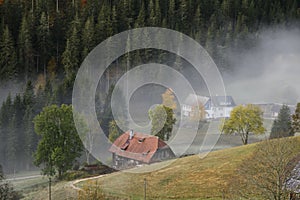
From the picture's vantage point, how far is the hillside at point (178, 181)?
121 ft

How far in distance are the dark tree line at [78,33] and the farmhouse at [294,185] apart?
36.8 metres

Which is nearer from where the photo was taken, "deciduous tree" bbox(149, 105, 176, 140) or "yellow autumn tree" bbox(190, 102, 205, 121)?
"deciduous tree" bbox(149, 105, 176, 140)

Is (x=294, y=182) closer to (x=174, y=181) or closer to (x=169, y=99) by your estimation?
(x=174, y=181)

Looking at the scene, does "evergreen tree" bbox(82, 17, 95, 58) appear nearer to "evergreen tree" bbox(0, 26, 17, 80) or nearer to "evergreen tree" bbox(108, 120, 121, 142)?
"evergreen tree" bbox(0, 26, 17, 80)

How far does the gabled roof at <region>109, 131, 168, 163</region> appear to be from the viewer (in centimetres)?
4891

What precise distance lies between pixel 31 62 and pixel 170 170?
4695 centimetres

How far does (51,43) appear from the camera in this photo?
3398 inches

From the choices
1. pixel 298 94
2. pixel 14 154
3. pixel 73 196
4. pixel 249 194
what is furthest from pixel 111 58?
pixel 249 194

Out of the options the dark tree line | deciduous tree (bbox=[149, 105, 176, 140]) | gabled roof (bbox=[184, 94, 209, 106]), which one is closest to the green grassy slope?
deciduous tree (bbox=[149, 105, 176, 140])

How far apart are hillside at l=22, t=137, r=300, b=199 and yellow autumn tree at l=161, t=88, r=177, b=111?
21511 mm

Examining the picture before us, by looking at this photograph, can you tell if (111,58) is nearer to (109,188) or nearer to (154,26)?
(154,26)

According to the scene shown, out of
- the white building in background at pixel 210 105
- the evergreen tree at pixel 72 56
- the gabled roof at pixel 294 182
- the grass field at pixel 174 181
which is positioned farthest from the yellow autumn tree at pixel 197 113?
the gabled roof at pixel 294 182

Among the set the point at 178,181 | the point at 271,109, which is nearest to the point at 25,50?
the point at 271,109

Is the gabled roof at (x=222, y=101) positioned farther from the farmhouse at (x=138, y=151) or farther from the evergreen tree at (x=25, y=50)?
the evergreen tree at (x=25, y=50)
